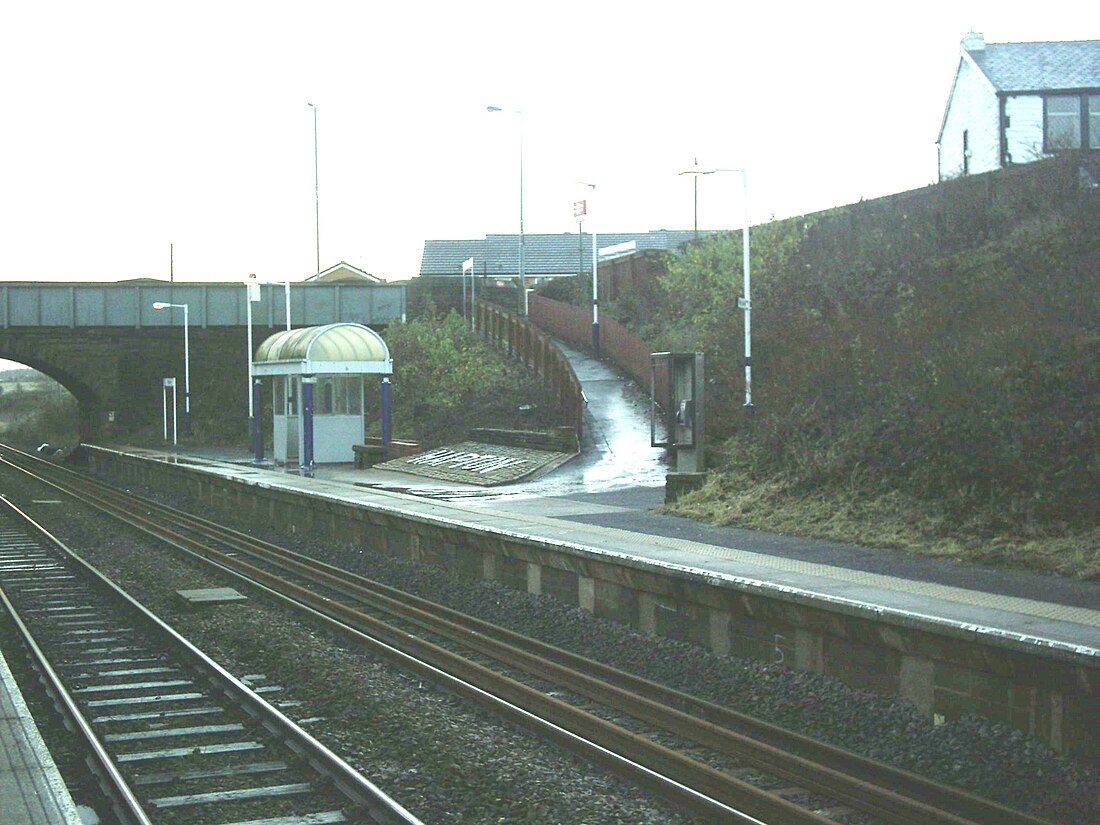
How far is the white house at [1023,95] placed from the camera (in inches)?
1399

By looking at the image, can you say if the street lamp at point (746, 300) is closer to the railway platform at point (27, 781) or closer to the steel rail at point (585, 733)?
the steel rail at point (585, 733)

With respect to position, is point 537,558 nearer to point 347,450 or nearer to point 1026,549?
point 1026,549

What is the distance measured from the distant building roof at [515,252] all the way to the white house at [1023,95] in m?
52.2

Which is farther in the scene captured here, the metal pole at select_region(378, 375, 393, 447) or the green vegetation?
the metal pole at select_region(378, 375, 393, 447)

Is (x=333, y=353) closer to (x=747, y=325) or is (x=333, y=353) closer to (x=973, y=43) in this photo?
(x=747, y=325)

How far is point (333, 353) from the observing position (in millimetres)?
30875

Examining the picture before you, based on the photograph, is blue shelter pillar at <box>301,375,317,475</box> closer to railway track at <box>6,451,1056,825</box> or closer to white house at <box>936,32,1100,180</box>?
railway track at <box>6,451,1056,825</box>

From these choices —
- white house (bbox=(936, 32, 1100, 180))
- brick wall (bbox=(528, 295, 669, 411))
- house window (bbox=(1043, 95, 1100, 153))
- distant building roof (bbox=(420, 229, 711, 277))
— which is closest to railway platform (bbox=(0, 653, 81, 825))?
brick wall (bbox=(528, 295, 669, 411))

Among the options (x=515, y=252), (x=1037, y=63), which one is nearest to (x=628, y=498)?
(x=1037, y=63)

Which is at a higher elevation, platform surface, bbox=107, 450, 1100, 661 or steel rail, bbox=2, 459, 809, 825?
platform surface, bbox=107, 450, 1100, 661

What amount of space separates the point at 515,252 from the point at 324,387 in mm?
66740

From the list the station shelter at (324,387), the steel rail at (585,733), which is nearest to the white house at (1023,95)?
the station shelter at (324,387)

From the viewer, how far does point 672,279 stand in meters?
35.8

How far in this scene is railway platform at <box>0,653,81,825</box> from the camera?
5.95 metres
